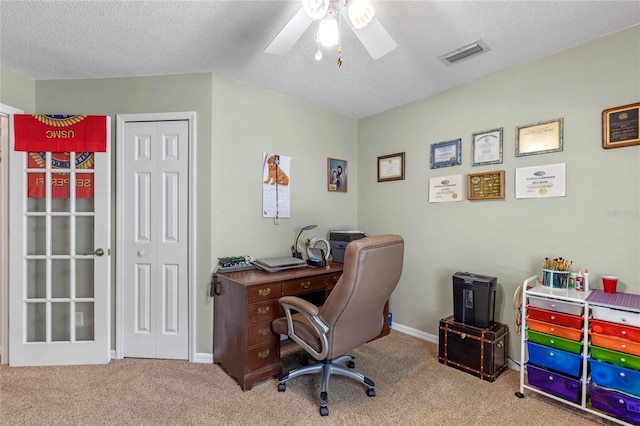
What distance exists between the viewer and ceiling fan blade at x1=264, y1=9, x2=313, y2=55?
4.95 feet

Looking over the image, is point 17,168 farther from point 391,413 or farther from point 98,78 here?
point 391,413

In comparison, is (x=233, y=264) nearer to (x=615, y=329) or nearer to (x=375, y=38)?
(x=375, y=38)

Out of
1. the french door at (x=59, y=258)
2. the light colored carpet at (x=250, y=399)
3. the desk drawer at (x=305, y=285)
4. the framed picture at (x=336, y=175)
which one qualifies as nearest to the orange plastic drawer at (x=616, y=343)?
the light colored carpet at (x=250, y=399)

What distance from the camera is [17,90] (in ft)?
8.14

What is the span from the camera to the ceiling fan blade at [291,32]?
1.51 metres

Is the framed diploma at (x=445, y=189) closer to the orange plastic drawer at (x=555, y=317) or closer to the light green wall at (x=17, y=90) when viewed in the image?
the orange plastic drawer at (x=555, y=317)

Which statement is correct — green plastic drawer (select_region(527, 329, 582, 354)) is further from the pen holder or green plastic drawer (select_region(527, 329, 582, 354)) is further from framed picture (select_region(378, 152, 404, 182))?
framed picture (select_region(378, 152, 404, 182))

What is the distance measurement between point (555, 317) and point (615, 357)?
32 centimetres

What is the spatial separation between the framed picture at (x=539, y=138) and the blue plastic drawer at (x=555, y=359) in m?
1.40

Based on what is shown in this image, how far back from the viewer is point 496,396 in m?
2.06

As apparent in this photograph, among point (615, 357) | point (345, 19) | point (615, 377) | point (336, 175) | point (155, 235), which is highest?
point (345, 19)

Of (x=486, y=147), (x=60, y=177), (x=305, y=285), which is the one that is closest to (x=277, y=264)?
(x=305, y=285)

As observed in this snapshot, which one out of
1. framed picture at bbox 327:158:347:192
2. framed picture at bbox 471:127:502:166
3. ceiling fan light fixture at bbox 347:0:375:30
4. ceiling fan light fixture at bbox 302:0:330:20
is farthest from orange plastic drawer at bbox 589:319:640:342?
framed picture at bbox 327:158:347:192

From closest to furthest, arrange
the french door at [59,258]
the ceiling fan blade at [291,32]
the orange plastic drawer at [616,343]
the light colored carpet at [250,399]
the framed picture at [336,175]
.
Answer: the ceiling fan blade at [291,32] → the orange plastic drawer at [616,343] → the light colored carpet at [250,399] → the french door at [59,258] → the framed picture at [336,175]
